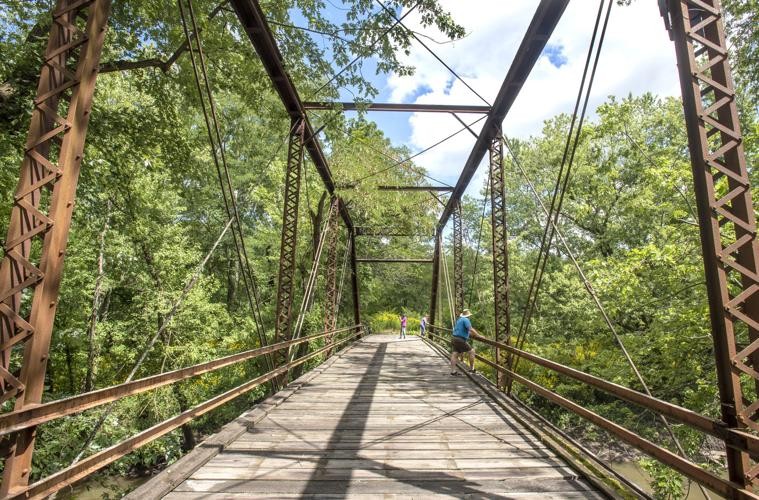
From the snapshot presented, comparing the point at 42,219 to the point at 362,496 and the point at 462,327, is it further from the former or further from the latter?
the point at 462,327

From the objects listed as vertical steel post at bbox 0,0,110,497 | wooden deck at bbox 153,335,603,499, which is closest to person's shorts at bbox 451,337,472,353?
wooden deck at bbox 153,335,603,499

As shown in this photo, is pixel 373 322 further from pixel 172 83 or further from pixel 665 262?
pixel 172 83

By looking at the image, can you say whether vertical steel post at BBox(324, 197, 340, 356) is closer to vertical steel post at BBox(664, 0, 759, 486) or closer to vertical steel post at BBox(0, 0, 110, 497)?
vertical steel post at BBox(0, 0, 110, 497)

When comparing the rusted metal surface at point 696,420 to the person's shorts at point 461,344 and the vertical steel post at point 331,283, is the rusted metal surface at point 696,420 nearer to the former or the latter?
the person's shorts at point 461,344

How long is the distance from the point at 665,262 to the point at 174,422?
1252 centimetres

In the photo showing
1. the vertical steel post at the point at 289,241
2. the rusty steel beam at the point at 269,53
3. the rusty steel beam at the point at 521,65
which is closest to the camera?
the rusty steel beam at the point at 521,65

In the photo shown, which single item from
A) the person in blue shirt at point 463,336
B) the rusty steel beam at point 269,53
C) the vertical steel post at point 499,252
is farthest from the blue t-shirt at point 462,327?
the rusty steel beam at point 269,53

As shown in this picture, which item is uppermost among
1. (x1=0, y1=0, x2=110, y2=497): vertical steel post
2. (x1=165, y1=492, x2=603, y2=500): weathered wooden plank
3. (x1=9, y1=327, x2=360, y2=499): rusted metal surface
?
(x1=0, y1=0, x2=110, y2=497): vertical steel post

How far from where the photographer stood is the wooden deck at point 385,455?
10.7ft

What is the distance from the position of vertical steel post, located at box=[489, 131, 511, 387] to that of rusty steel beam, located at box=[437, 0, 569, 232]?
0.34 m

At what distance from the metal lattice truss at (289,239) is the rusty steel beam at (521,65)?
4280mm

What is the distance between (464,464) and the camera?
3.82m

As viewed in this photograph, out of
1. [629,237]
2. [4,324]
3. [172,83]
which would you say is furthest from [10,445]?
[629,237]

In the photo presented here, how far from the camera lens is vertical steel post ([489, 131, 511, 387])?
7914 mm
